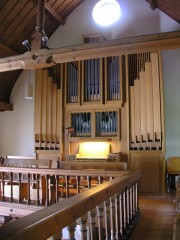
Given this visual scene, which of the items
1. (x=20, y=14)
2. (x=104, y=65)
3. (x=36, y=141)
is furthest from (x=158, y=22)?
(x=36, y=141)

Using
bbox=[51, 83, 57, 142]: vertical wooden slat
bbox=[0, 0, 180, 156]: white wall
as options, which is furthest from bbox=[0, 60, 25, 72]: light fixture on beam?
bbox=[0, 0, 180, 156]: white wall

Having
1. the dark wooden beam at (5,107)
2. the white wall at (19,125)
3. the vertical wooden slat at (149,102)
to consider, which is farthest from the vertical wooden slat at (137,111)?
the dark wooden beam at (5,107)

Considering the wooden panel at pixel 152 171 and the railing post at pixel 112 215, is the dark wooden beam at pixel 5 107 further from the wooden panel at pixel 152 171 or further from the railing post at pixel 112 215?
the railing post at pixel 112 215

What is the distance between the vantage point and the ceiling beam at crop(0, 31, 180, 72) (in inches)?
163

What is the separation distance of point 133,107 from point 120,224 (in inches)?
159

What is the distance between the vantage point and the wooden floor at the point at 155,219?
2904 millimetres

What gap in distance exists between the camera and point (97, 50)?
457 cm

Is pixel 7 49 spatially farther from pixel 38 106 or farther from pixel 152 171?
pixel 152 171

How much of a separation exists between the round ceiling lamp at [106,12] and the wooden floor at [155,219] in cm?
477

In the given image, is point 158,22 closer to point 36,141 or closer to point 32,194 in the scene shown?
point 36,141

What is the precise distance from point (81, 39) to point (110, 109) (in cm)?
246

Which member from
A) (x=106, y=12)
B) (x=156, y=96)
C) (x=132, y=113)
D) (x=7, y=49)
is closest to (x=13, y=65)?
(x=7, y=49)

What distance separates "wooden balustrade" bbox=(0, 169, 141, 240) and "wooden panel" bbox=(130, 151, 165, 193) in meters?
2.71

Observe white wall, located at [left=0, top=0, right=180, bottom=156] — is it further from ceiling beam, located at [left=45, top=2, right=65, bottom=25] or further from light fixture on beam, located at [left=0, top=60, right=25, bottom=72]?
light fixture on beam, located at [left=0, top=60, right=25, bottom=72]
